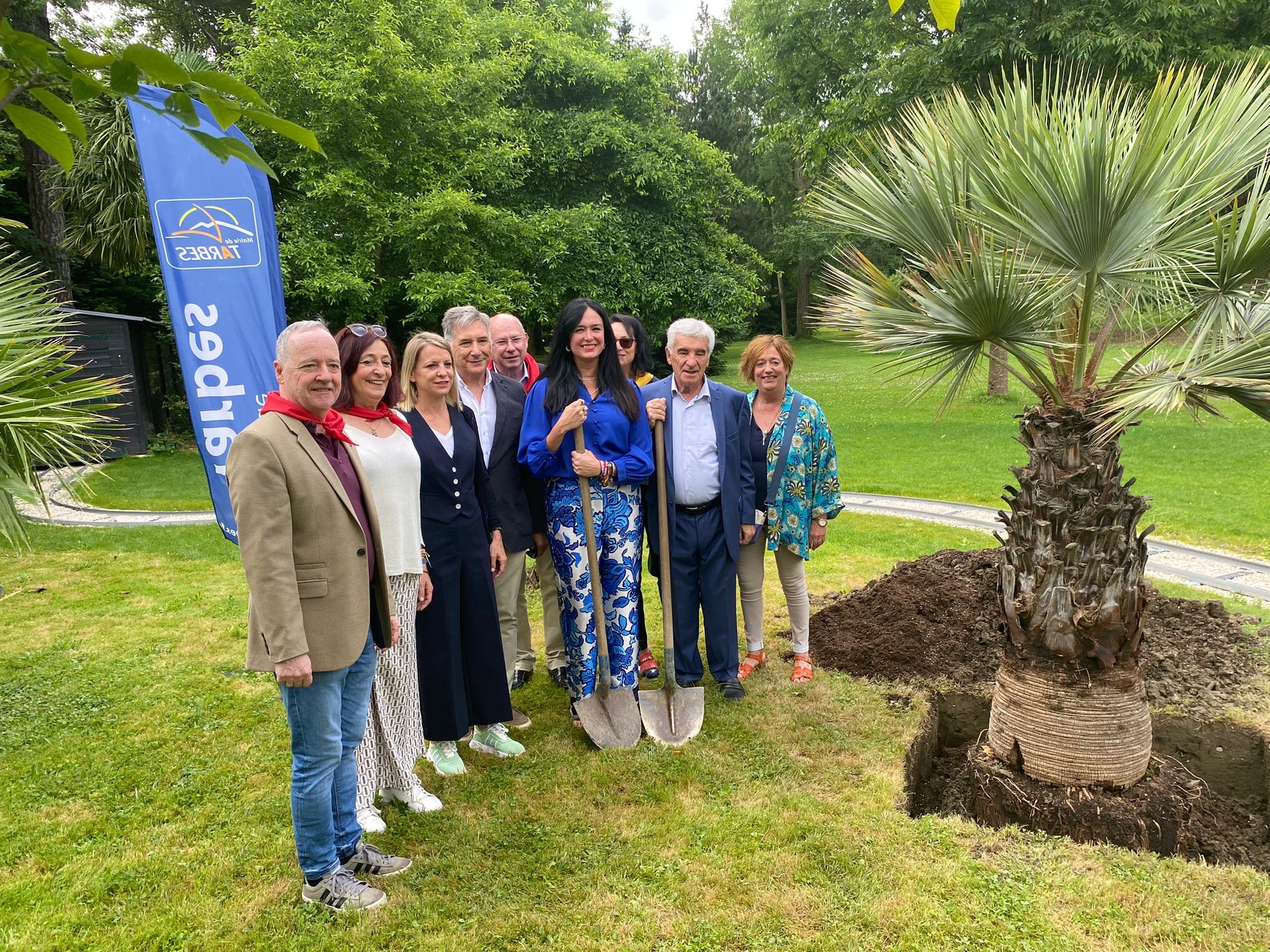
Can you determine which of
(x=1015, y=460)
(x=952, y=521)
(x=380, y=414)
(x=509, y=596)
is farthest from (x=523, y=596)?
(x=1015, y=460)

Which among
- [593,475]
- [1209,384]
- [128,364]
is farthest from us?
[128,364]

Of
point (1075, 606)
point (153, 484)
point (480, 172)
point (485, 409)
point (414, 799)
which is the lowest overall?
point (414, 799)

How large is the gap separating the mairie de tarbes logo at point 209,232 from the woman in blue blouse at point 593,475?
104 inches

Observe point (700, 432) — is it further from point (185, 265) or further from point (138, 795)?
point (185, 265)

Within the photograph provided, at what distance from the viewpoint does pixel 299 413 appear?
264cm

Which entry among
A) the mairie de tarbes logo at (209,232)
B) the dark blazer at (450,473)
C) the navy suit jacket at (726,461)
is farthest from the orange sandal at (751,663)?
the mairie de tarbes logo at (209,232)

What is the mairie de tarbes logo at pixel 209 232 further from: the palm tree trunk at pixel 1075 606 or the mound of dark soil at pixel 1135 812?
the mound of dark soil at pixel 1135 812

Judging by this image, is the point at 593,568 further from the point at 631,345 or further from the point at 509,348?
the point at 509,348

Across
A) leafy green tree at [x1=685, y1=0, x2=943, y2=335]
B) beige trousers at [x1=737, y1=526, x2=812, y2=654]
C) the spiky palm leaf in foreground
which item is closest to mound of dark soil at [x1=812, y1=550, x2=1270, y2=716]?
beige trousers at [x1=737, y1=526, x2=812, y2=654]

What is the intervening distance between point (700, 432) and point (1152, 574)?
4.34 metres

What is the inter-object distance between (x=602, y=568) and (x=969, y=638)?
7.88 ft

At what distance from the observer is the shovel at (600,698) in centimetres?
397

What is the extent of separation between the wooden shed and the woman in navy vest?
13.3 metres

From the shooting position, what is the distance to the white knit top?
10.2ft
